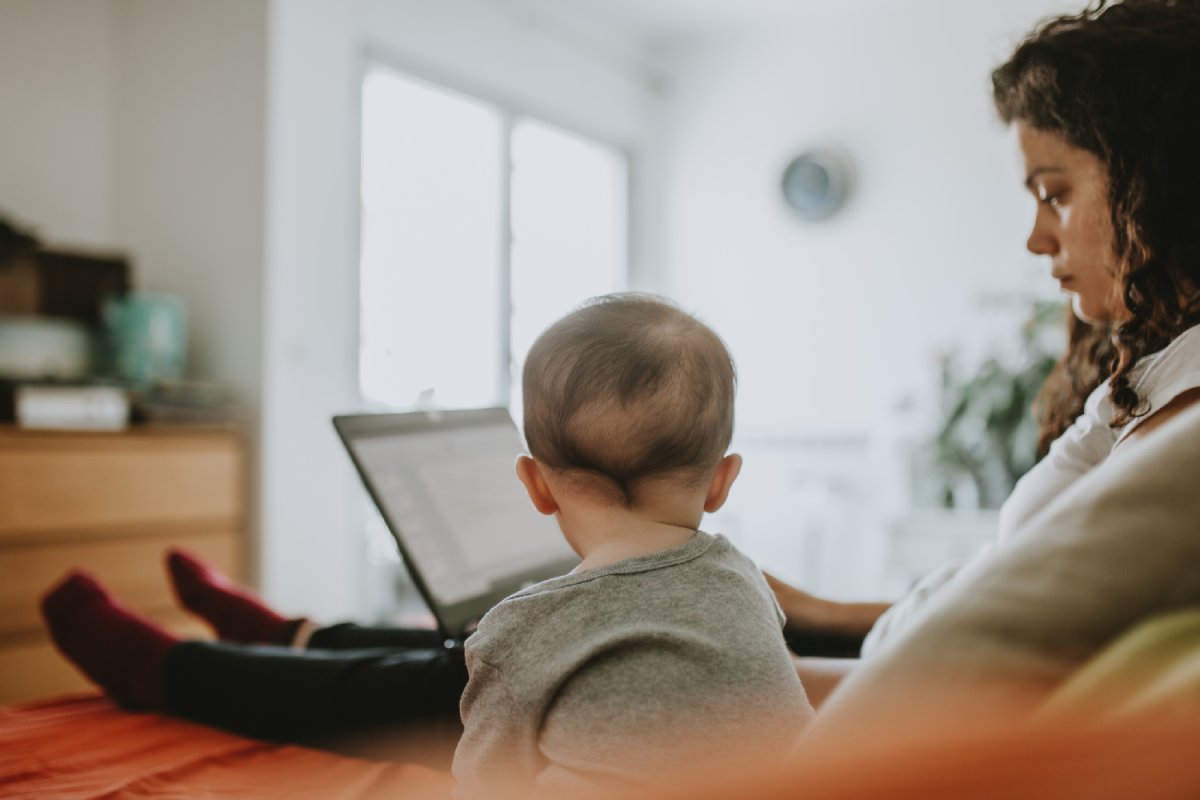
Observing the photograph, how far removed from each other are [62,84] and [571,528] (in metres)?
3.14

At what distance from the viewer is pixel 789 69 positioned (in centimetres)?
448

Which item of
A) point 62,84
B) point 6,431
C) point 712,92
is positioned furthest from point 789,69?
point 6,431

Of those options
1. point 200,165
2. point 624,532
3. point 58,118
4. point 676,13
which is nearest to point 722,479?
point 624,532

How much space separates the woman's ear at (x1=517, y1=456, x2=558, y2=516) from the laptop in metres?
0.43

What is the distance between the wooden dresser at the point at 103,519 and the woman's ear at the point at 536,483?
203 centimetres

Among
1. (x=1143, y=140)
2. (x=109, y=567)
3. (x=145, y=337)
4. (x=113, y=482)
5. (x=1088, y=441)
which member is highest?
(x=1143, y=140)

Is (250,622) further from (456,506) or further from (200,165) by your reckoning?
(200,165)

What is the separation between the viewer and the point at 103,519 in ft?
8.23

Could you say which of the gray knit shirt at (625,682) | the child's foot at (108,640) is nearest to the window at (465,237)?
the child's foot at (108,640)

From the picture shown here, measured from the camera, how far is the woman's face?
3.36 ft

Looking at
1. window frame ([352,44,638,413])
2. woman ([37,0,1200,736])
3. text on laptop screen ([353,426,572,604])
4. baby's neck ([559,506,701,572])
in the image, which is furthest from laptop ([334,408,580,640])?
window frame ([352,44,638,413])

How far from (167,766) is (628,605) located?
63cm

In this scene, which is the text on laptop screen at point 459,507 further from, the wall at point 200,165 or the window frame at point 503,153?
the window frame at point 503,153

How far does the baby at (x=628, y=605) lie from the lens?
2.24 ft
